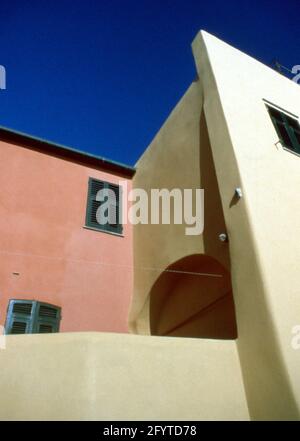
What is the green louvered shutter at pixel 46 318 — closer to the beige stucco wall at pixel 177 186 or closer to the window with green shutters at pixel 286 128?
the beige stucco wall at pixel 177 186

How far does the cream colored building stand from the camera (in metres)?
3.87

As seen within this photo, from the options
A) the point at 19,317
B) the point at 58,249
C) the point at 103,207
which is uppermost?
the point at 103,207

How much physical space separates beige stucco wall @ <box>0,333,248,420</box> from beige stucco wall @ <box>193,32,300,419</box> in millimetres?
405

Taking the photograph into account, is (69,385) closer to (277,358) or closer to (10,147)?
(277,358)

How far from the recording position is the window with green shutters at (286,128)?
21.8 ft

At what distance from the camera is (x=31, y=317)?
6324mm

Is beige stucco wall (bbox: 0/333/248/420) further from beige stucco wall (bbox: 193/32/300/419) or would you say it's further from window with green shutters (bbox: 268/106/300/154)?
window with green shutters (bbox: 268/106/300/154)

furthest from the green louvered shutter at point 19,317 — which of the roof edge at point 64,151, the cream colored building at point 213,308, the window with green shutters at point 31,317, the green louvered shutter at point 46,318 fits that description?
the roof edge at point 64,151

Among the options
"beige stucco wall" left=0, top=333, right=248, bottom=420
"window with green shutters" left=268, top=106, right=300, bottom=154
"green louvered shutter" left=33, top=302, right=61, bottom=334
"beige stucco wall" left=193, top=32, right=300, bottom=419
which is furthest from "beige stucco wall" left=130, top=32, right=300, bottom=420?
"green louvered shutter" left=33, top=302, right=61, bottom=334

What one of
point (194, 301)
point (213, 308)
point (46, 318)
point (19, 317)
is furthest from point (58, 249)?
point (213, 308)

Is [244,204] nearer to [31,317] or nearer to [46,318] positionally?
[46,318]

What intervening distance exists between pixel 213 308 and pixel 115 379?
143 inches

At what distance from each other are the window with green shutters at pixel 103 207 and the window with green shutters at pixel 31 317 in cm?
220
